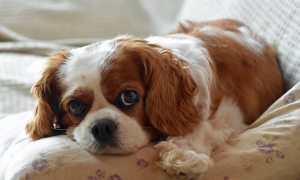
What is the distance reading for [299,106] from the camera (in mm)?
1706

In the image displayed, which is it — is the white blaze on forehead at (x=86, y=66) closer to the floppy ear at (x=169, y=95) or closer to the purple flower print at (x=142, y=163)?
the floppy ear at (x=169, y=95)

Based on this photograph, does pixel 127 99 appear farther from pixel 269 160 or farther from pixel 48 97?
pixel 269 160

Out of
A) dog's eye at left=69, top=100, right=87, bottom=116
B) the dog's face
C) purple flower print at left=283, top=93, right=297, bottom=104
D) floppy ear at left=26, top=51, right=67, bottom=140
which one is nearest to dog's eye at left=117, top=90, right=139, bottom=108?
the dog's face

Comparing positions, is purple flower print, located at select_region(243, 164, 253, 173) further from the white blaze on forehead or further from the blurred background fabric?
the blurred background fabric

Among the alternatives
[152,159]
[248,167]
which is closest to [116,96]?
[152,159]

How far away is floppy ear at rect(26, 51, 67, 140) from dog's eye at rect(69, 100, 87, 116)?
9cm

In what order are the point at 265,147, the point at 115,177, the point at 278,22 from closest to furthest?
1. the point at 115,177
2. the point at 265,147
3. the point at 278,22

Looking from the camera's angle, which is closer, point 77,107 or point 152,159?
point 152,159

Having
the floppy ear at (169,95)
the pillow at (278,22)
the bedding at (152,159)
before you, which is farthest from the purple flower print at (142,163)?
the pillow at (278,22)

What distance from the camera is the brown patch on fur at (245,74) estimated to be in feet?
6.51

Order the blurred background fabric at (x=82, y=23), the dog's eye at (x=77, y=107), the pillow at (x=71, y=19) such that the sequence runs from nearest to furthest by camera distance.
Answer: the dog's eye at (x=77, y=107), the blurred background fabric at (x=82, y=23), the pillow at (x=71, y=19)

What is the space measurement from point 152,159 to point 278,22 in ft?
3.10

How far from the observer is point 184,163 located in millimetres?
1515

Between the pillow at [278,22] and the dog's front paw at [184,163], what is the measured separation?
0.66 m
